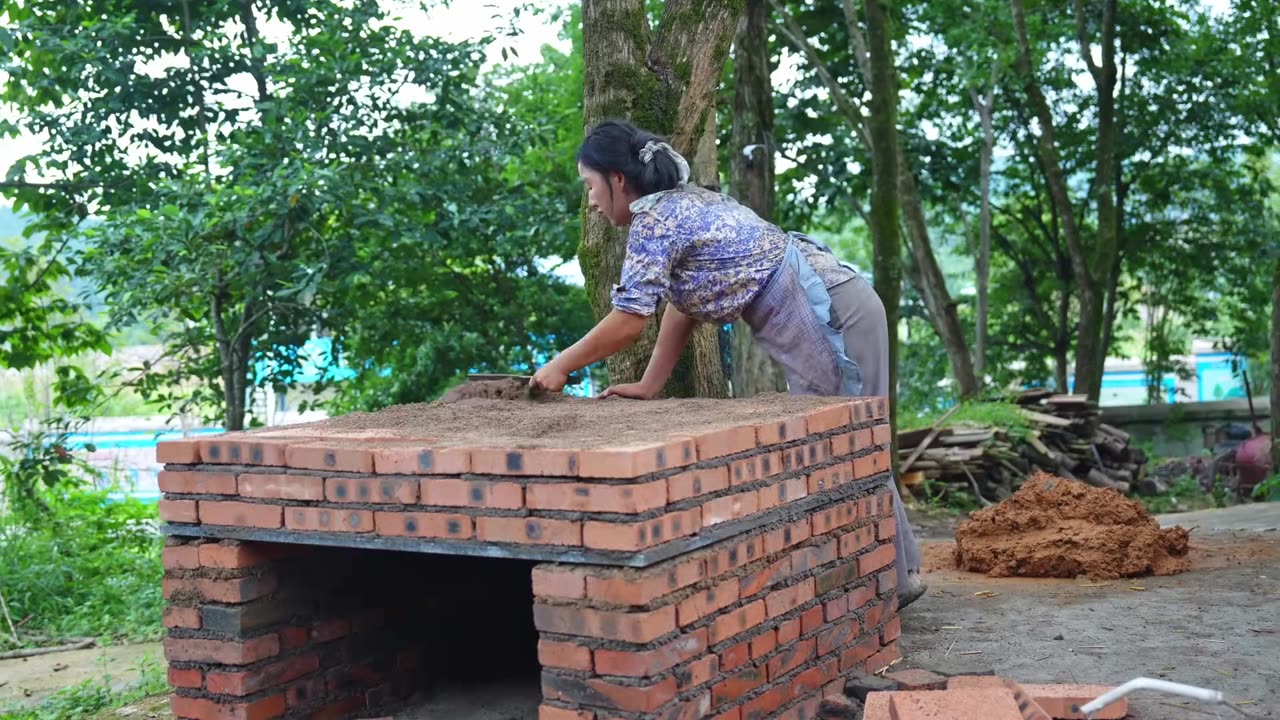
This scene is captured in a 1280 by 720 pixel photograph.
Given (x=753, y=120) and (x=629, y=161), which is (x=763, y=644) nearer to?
(x=629, y=161)

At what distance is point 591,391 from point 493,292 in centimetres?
193

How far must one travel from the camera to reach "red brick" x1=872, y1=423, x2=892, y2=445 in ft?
13.4

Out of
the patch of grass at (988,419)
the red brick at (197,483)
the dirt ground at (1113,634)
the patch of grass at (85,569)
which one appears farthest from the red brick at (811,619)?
the patch of grass at (988,419)

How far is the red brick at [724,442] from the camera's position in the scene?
310cm

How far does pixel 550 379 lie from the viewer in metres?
4.04

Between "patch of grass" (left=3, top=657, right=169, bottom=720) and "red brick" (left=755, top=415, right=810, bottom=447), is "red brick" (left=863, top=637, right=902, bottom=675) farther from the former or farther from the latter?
"patch of grass" (left=3, top=657, right=169, bottom=720)

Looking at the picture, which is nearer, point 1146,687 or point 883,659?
point 1146,687

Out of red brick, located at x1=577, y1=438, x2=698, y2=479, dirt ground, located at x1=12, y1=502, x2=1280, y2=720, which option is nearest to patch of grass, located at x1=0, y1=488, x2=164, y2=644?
dirt ground, located at x1=12, y1=502, x2=1280, y2=720

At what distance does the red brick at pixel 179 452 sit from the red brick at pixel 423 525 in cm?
66

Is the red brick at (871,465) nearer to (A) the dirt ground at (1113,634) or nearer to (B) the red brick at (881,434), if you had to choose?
(B) the red brick at (881,434)

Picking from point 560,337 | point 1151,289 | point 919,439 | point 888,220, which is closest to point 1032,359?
point 1151,289

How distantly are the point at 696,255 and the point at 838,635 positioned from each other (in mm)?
1304

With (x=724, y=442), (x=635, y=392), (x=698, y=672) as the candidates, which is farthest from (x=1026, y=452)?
(x=698, y=672)

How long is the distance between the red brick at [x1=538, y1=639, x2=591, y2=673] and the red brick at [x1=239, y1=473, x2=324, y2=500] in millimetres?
751
